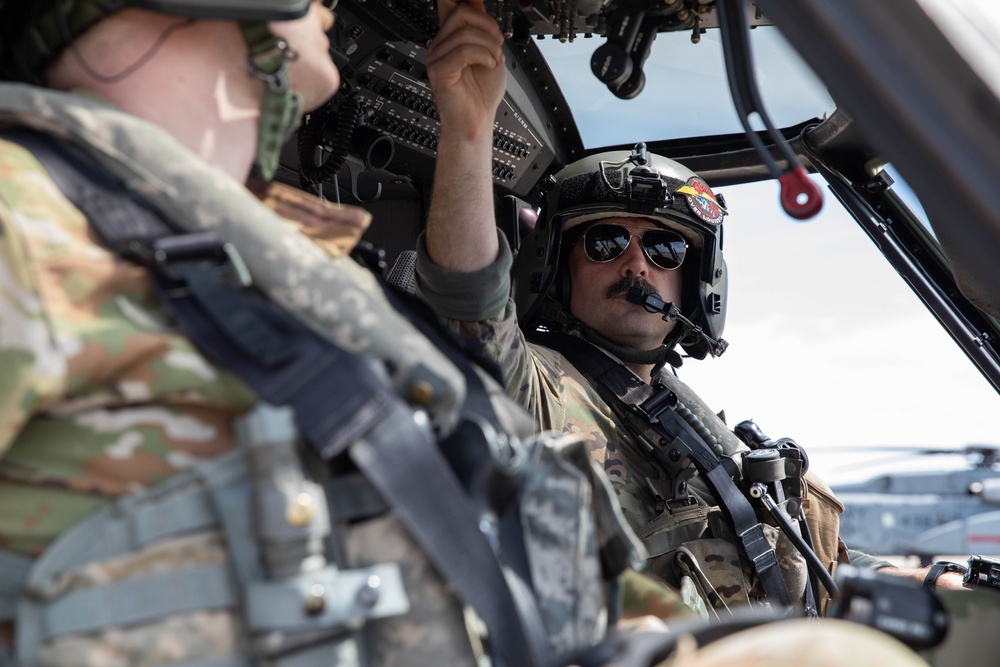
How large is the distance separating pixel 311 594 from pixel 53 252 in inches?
16.1

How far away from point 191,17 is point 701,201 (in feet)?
6.83

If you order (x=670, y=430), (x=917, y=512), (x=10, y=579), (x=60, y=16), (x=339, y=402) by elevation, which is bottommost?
(x=917, y=512)

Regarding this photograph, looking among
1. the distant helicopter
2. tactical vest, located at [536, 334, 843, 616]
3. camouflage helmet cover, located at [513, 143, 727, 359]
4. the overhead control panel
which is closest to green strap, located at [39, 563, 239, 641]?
the overhead control panel

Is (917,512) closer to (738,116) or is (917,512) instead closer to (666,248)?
(666,248)

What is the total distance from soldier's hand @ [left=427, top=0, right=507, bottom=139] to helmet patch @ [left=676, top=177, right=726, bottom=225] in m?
1.02

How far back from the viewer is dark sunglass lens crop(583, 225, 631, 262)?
3.08 m

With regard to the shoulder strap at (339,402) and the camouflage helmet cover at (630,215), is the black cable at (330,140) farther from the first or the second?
the shoulder strap at (339,402)

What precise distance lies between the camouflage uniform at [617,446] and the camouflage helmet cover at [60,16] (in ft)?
3.37

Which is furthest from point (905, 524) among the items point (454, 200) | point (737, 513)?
point (454, 200)

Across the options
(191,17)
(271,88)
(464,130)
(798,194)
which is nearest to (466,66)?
(464,130)

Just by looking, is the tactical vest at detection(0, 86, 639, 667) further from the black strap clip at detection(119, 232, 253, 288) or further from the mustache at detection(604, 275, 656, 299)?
the mustache at detection(604, 275, 656, 299)

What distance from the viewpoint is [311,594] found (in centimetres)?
95

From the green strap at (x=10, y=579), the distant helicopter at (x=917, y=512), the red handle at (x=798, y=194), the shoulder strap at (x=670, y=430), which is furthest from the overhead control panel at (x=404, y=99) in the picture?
the distant helicopter at (x=917, y=512)

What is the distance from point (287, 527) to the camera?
95cm
